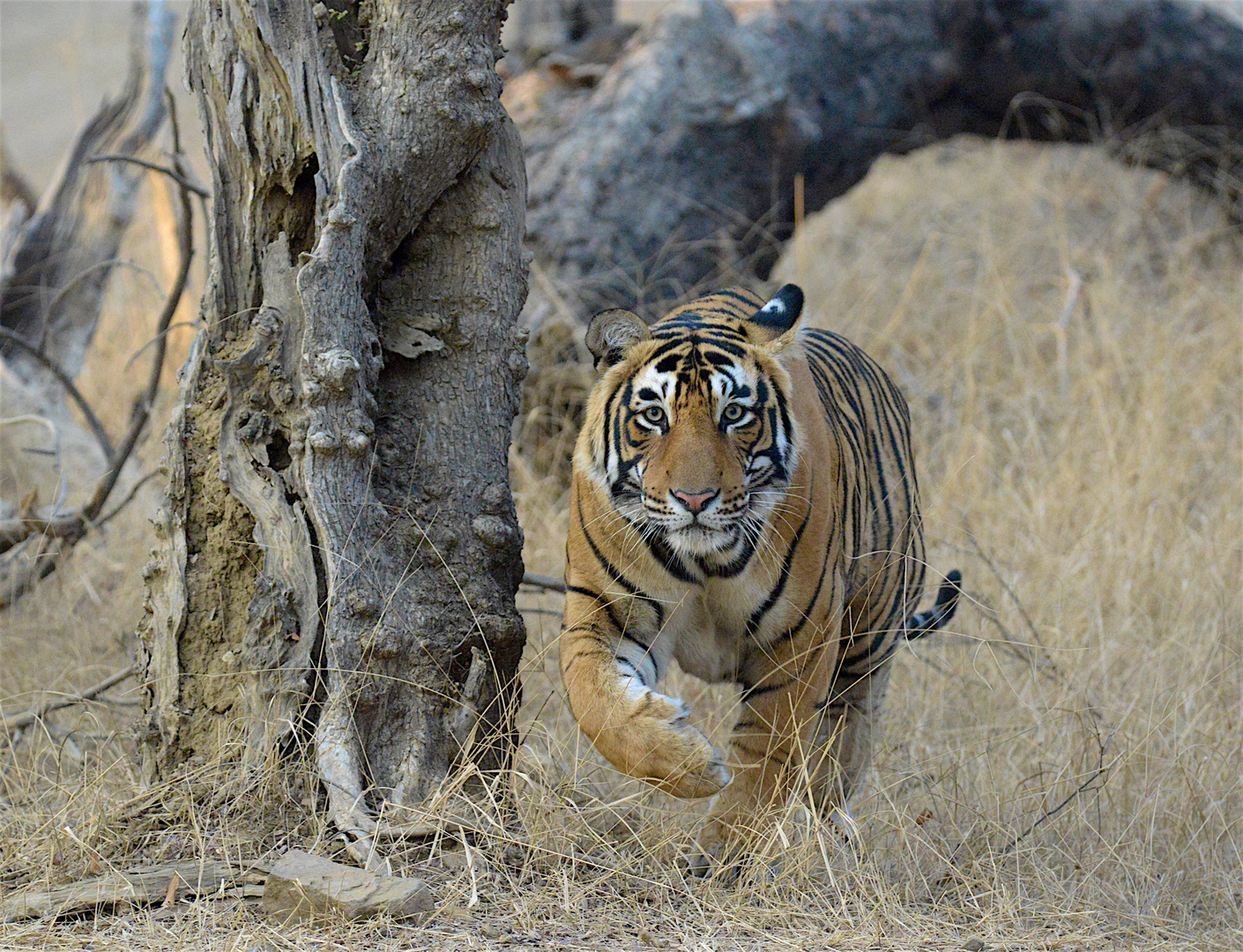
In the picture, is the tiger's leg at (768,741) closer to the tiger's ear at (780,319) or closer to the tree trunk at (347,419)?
the tree trunk at (347,419)

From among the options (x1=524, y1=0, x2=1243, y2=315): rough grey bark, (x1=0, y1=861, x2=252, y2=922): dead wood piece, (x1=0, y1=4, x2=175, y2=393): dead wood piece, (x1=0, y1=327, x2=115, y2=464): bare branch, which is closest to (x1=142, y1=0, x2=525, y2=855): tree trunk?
(x1=0, y1=861, x2=252, y2=922): dead wood piece

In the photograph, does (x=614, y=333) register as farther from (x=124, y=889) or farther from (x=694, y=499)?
(x=124, y=889)

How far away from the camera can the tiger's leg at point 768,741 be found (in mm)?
2812

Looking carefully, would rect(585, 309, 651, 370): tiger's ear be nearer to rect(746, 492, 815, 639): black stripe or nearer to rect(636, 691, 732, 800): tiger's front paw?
rect(746, 492, 815, 639): black stripe

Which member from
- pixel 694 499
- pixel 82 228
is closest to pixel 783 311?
pixel 694 499

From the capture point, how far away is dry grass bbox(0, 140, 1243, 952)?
263 cm

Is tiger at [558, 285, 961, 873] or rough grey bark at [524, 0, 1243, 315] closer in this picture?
tiger at [558, 285, 961, 873]

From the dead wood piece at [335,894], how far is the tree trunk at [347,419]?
8.8 inches

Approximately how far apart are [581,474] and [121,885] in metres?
1.38

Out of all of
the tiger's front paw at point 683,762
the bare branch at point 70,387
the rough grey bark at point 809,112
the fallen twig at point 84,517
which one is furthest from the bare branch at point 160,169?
the rough grey bark at point 809,112

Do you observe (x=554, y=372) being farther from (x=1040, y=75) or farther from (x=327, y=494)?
(x=1040, y=75)

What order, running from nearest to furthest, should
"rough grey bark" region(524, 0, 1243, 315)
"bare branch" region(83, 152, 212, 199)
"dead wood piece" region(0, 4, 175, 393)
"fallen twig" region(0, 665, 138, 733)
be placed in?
"fallen twig" region(0, 665, 138, 733) → "bare branch" region(83, 152, 212, 199) → "dead wood piece" region(0, 4, 175, 393) → "rough grey bark" region(524, 0, 1243, 315)

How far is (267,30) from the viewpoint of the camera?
9.26 ft

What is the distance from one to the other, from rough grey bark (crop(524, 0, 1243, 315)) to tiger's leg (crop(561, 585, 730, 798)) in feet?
10.5
